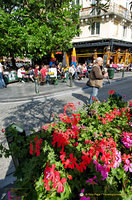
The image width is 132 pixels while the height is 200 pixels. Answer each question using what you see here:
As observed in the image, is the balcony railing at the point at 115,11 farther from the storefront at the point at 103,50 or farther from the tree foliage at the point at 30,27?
the tree foliage at the point at 30,27

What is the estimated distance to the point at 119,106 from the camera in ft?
Result: 9.71

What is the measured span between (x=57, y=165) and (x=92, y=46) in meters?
19.9

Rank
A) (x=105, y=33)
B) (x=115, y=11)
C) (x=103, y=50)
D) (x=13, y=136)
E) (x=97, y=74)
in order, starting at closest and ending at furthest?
(x=13, y=136)
(x=97, y=74)
(x=115, y=11)
(x=105, y=33)
(x=103, y=50)

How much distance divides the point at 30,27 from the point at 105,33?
12379mm

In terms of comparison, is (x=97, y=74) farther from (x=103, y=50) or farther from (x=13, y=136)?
(x=103, y=50)

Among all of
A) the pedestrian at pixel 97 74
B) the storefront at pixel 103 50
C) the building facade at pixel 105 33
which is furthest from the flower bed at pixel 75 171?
the storefront at pixel 103 50

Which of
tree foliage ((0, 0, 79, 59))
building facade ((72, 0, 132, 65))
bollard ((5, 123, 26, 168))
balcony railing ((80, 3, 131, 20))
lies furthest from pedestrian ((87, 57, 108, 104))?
balcony railing ((80, 3, 131, 20))

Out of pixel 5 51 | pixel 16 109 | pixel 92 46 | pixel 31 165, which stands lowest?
pixel 16 109

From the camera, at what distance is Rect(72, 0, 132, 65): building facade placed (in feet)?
56.8

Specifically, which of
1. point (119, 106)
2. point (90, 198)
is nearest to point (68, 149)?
point (90, 198)

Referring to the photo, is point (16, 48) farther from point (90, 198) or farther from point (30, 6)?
point (90, 198)

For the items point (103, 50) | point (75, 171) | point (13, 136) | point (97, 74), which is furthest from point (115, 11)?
point (75, 171)

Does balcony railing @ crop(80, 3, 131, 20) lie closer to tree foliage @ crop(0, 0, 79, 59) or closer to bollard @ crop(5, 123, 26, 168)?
tree foliage @ crop(0, 0, 79, 59)

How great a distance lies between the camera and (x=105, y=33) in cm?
1791
